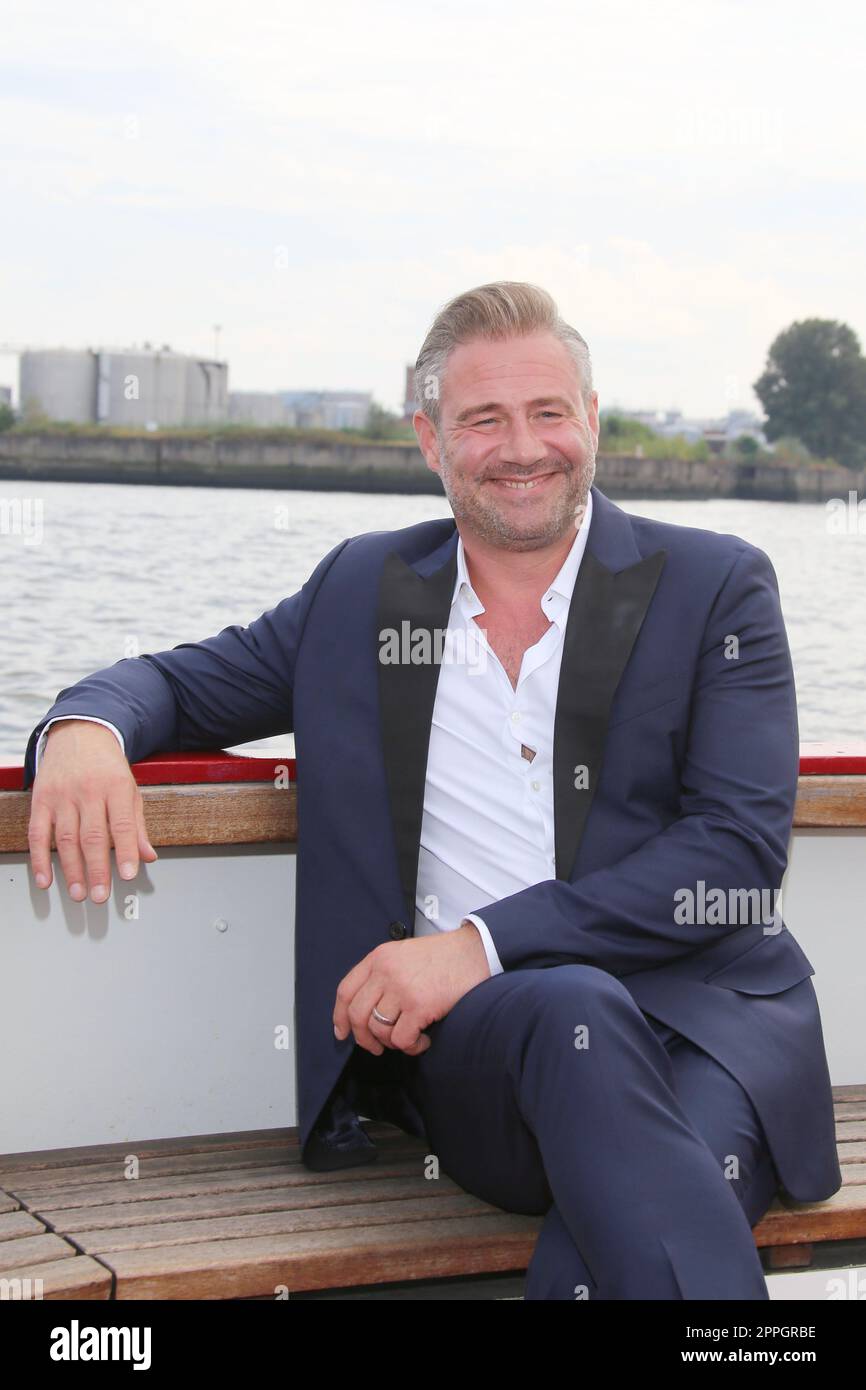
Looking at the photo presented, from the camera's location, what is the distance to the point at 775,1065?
190 cm

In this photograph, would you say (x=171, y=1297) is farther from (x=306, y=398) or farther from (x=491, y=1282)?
(x=306, y=398)

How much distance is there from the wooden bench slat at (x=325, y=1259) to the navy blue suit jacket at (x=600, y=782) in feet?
0.79

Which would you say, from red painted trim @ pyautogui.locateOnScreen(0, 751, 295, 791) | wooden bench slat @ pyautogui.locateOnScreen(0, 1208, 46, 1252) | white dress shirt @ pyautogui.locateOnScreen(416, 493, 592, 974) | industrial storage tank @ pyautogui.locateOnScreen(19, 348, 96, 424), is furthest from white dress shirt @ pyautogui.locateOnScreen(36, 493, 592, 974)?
industrial storage tank @ pyautogui.locateOnScreen(19, 348, 96, 424)

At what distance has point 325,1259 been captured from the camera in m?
1.81

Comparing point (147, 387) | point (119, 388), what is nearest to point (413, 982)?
point (119, 388)

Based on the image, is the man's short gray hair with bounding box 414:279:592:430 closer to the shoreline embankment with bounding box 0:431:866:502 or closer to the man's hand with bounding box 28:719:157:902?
the man's hand with bounding box 28:719:157:902

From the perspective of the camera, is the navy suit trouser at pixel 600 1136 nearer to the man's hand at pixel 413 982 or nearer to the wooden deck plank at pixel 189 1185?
the man's hand at pixel 413 982

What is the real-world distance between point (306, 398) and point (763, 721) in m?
40.0

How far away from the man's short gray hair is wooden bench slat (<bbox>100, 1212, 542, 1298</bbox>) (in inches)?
44.8

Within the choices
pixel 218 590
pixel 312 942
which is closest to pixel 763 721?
pixel 312 942

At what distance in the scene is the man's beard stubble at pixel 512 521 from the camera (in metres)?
2.15

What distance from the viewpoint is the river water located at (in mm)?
9117

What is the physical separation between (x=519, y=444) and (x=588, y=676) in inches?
13.7

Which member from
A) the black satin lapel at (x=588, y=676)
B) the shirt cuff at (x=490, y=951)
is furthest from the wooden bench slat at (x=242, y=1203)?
the black satin lapel at (x=588, y=676)
